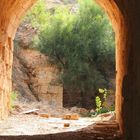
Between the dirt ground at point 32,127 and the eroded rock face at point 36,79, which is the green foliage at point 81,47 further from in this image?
the dirt ground at point 32,127

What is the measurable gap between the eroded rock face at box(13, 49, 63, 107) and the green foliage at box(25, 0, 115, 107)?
0.42 meters

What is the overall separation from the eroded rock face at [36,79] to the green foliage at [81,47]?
1.39 feet

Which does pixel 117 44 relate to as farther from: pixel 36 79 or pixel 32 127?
pixel 36 79

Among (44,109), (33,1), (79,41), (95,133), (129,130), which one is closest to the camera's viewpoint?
(129,130)

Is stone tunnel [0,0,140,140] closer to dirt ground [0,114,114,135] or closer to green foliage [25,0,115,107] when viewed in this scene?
dirt ground [0,114,114,135]

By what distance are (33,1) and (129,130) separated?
5.34 meters

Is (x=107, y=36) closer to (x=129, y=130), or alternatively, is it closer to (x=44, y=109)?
(x=44, y=109)

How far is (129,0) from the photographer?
4.78 meters

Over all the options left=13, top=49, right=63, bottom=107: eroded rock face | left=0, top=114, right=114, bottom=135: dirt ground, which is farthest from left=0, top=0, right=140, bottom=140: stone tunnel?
left=13, top=49, right=63, bottom=107: eroded rock face

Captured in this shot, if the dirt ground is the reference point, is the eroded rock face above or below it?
above

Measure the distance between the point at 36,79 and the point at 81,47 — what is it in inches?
93.0

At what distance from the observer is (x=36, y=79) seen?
17.0 meters

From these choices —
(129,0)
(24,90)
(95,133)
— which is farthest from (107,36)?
(129,0)

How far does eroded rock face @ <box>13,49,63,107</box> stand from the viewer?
16484 millimetres
